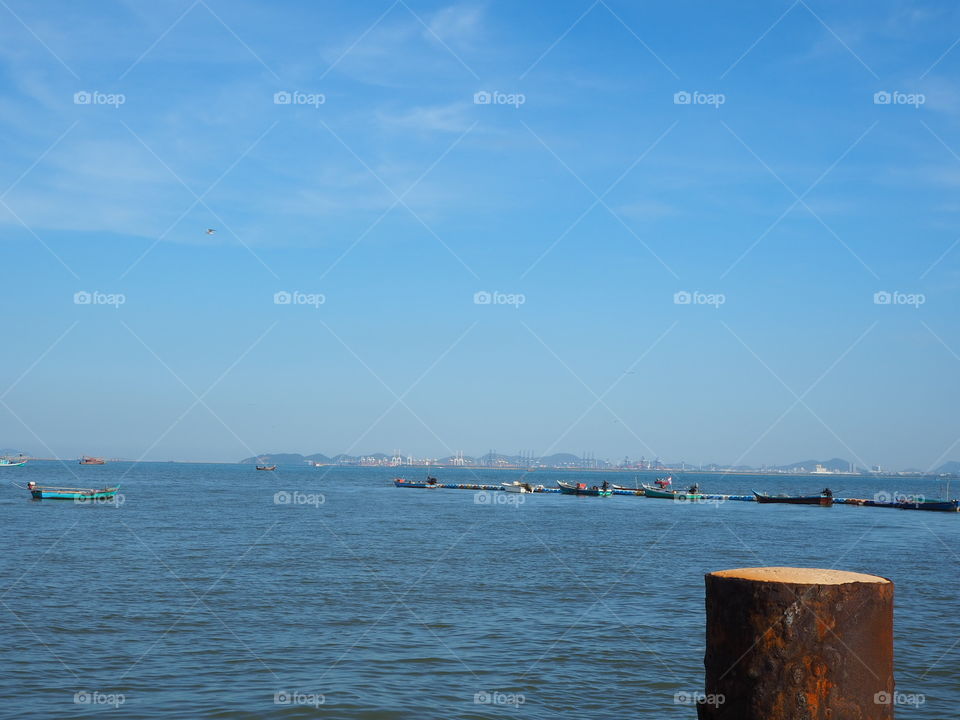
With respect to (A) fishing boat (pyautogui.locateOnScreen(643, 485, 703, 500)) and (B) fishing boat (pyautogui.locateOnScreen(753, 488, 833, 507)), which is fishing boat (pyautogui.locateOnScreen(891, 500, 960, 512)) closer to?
(B) fishing boat (pyautogui.locateOnScreen(753, 488, 833, 507))

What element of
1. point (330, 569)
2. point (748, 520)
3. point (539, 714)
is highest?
point (748, 520)

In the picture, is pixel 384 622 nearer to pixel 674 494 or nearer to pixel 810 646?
pixel 810 646

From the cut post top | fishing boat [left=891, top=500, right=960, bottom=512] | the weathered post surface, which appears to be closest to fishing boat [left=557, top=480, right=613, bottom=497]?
fishing boat [left=891, top=500, right=960, bottom=512]

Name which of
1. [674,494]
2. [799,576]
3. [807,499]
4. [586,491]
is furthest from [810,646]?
[586,491]

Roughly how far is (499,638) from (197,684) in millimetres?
6586

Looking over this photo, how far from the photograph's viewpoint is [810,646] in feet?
18.5

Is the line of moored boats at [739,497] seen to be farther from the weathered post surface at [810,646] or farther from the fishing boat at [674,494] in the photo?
the weathered post surface at [810,646]

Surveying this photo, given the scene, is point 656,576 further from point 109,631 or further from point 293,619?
point 109,631

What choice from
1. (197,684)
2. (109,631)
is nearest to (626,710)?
(197,684)

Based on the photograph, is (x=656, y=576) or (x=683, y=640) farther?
(x=656, y=576)

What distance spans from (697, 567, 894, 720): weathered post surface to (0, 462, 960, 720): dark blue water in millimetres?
8487

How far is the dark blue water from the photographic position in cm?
1441

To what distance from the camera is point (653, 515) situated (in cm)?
7512

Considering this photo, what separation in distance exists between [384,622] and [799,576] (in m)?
16.1
